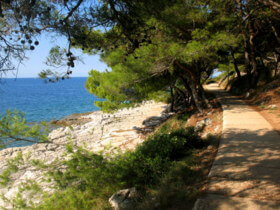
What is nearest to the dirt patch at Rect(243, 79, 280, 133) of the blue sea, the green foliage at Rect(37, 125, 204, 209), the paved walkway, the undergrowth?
the paved walkway

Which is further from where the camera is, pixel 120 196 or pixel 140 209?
pixel 120 196

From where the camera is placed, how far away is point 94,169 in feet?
11.7

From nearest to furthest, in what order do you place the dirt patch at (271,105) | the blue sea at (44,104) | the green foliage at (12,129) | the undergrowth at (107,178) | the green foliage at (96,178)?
the green foliage at (12,129), the undergrowth at (107,178), the green foliage at (96,178), the dirt patch at (271,105), the blue sea at (44,104)

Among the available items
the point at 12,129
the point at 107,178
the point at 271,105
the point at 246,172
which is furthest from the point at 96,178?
the point at 271,105

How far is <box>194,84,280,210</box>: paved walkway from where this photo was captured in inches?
96.5

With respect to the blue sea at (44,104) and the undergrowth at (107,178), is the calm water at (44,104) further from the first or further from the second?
the undergrowth at (107,178)

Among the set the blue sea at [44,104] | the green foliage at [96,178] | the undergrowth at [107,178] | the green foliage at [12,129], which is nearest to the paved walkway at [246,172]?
the undergrowth at [107,178]

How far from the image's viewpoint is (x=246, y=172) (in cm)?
321

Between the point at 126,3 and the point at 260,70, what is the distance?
558 inches

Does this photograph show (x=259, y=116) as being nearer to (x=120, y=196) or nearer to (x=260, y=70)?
(x=120, y=196)

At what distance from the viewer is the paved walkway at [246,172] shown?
2451mm

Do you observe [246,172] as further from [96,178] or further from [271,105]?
[271,105]

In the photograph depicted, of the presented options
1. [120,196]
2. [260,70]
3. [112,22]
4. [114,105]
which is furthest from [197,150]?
[260,70]

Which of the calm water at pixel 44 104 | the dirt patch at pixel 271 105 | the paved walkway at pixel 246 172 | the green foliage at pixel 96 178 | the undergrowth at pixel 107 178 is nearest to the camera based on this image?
the paved walkway at pixel 246 172
